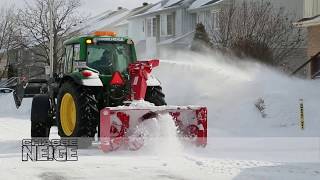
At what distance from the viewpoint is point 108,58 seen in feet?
39.5

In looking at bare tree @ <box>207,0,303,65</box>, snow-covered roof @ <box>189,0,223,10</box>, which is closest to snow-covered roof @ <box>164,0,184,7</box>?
snow-covered roof @ <box>189,0,223,10</box>

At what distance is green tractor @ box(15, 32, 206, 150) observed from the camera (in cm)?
1103

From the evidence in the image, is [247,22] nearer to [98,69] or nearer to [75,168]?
[98,69]

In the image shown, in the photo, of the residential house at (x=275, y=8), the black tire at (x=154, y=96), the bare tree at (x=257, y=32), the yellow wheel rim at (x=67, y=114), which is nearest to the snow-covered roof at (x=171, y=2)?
the residential house at (x=275, y=8)

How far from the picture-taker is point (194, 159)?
9.50m

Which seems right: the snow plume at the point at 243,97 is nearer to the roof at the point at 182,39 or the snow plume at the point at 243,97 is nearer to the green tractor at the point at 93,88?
the green tractor at the point at 93,88

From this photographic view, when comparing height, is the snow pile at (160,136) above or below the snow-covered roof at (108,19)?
below

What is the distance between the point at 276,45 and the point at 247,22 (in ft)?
6.10

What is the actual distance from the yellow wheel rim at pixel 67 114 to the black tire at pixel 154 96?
1.50m

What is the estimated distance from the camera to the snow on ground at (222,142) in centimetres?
844

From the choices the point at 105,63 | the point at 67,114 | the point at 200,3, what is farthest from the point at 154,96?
the point at 200,3

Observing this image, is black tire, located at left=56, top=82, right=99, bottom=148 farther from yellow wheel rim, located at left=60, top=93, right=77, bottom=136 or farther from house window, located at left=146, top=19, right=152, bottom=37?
house window, located at left=146, top=19, right=152, bottom=37

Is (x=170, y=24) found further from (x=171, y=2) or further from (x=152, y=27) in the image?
(x=171, y=2)

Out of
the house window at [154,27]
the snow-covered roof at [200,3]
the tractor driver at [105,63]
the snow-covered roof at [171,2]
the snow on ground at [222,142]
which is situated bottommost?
the snow on ground at [222,142]
